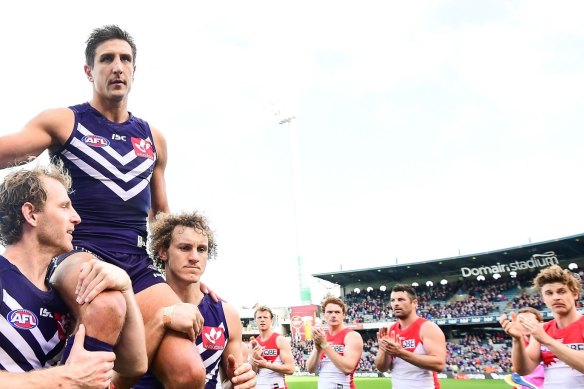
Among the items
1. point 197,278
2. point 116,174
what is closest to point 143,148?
point 116,174

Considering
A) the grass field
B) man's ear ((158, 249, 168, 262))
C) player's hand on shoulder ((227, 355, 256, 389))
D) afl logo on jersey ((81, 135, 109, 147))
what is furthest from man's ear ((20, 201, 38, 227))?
the grass field

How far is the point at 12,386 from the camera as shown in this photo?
2580 mm

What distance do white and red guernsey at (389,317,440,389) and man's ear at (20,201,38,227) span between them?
6.97 metres

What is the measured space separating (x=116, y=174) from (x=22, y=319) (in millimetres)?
1175

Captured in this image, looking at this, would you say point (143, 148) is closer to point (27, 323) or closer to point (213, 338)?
point (27, 323)

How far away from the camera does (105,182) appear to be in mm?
3652

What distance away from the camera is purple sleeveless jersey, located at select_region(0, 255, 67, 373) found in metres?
2.87

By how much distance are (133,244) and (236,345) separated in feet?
4.84

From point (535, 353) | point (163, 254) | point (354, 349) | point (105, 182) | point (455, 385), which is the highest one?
point (105, 182)

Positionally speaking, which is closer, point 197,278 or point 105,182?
point 105,182

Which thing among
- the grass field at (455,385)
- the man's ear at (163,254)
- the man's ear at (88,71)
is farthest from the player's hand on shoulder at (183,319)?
the grass field at (455,385)

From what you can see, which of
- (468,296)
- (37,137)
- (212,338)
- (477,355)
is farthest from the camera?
(468,296)

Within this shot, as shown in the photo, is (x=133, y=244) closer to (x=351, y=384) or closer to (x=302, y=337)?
(x=351, y=384)

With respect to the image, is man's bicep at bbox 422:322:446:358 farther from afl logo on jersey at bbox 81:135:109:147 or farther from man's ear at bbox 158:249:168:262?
afl logo on jersey at bbox 81:135:109:147
